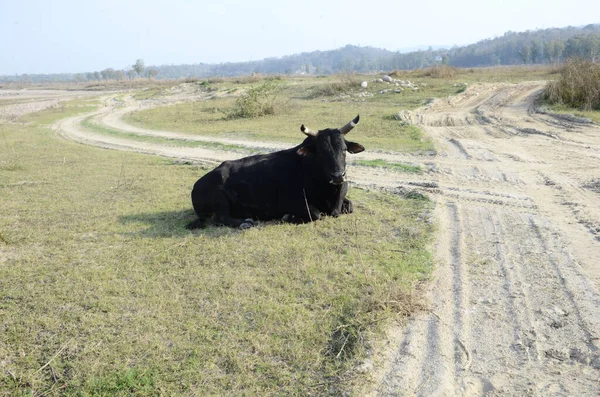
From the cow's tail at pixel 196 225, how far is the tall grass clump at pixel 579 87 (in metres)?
16.5

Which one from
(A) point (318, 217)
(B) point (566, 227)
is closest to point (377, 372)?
(A) point (318, 217)

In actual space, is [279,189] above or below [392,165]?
above

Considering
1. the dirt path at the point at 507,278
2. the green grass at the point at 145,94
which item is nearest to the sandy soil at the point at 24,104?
the green grass at the point at 145,94

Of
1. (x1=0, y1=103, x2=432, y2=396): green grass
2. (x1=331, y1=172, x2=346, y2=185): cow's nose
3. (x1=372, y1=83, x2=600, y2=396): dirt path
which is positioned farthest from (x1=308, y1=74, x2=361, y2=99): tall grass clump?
(x1=331, y1=172, x2=346, y2=185): cow's nose

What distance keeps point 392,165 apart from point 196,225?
19.8 feet

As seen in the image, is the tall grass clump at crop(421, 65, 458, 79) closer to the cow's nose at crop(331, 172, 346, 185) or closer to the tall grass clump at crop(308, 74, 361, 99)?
the tall grass clump at crop(308, 74, 361, 99)

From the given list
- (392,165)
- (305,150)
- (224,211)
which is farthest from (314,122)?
(224,211)

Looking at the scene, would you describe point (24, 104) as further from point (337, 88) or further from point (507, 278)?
point (507, 278)

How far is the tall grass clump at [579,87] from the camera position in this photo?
701 inches

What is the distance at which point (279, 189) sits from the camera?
7.76m

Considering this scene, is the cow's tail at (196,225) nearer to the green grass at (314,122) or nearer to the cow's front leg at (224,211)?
the cow's front leg at (224,211)

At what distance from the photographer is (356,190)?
384 inches

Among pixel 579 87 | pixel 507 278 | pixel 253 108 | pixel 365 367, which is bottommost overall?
pixel 365 367

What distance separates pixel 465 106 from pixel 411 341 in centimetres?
2173
